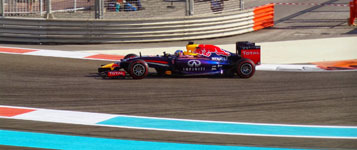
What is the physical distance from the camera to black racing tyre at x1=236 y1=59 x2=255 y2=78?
516 inches

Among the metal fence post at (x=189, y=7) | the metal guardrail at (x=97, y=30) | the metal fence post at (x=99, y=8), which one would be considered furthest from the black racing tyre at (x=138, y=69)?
the metal fence post at (x=189, y=7)

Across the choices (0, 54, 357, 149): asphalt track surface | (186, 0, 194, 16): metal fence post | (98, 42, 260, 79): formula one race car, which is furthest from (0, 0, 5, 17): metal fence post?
(98, 42, 260, 79): formula one race car

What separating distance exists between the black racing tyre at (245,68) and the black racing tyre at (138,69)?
7.02 ft

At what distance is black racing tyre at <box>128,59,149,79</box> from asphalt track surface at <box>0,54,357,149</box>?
17 cm

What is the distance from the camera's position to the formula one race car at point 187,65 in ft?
42.0

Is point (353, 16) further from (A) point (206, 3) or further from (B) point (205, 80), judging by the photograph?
(B) point (205, 80)

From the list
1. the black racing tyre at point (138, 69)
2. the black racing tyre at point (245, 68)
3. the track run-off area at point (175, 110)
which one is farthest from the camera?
the black racing tyre at point (245, 68)

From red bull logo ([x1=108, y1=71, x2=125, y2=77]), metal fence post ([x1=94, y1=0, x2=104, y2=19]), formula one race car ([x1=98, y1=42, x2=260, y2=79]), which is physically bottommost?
red bull logo ([x1=108, y1=71, x2=125, y2=77])

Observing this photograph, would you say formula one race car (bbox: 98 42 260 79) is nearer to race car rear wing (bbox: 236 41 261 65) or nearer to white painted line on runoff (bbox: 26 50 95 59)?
race car rear wing (bbox: 236 41 261 65)

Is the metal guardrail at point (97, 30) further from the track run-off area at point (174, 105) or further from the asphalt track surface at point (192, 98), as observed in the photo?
the asphalt track surface at point (192, 98)

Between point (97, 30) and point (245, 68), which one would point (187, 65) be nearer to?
point (245, 68)

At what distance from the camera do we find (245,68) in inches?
519

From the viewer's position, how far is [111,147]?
793 cm

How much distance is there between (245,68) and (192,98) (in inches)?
99.0
